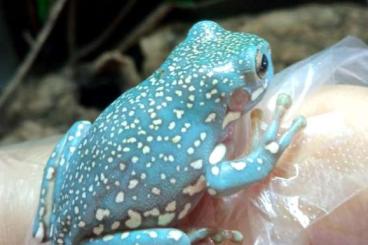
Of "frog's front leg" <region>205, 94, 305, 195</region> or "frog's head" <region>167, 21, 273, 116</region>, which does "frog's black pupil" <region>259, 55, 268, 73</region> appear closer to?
"frog's head" <region>167, 21, 273, 116</region>

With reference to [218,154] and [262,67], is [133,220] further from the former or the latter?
[262,67]

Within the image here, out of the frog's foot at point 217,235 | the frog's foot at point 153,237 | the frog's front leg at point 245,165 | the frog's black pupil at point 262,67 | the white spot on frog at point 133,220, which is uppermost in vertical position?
the frog's black pupil at point 262,67

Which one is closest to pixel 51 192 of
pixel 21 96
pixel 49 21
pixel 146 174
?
pixel 146 174

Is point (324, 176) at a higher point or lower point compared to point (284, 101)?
lower

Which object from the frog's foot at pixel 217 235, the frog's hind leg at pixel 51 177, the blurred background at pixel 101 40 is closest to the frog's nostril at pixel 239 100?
the frog's foot at pixel 217 235

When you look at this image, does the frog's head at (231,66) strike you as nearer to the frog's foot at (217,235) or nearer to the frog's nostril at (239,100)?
the frog's nostril at (239,100)

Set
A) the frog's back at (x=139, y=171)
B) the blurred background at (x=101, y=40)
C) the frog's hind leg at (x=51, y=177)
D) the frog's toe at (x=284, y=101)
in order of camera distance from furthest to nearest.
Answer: the blurred background at (x=101, y=40), the frog's hind leg at (x=51, y=177), the frog's toe at (x=284, y=101), the frog's back at (x=139, y=171)

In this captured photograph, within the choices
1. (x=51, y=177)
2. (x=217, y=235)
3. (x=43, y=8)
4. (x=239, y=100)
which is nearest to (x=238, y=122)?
(x=239, y=100)
